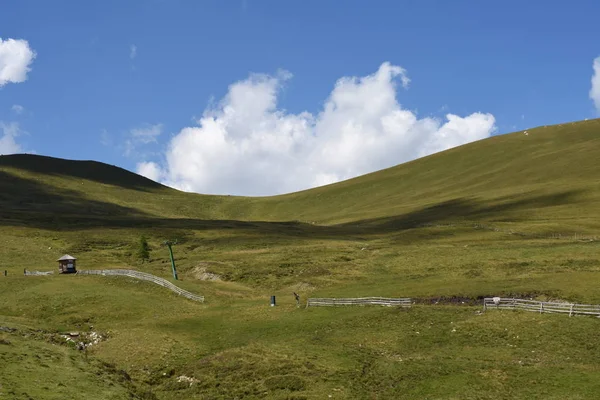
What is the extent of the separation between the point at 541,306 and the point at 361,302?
16995 mm

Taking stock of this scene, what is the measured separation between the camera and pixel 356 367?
37344mm

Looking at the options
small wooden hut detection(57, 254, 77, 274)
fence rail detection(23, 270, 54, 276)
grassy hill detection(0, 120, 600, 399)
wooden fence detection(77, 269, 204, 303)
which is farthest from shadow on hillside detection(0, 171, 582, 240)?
small wooden hut detection(57, 254, 77, 274)

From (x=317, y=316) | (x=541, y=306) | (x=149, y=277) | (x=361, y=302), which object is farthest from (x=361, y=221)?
(x=541, y=306)

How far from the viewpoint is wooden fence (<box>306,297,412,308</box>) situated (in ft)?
172

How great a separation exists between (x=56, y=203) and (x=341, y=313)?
6657 inches

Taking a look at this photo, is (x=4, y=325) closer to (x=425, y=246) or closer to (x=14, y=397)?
(x=14, y=397)

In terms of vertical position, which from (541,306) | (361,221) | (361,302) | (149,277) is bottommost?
(361,302)

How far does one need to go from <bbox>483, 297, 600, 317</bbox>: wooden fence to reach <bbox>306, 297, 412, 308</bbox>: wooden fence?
7.67 meters

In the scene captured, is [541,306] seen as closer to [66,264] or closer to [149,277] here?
[149,277]

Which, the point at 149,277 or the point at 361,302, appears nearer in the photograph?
the point at 361,302

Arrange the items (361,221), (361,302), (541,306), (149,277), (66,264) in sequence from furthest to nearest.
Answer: (361,221) → (66,264) → (149,277) → (361,302) → (541,306)

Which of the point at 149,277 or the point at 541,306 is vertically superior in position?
the point at 149,277

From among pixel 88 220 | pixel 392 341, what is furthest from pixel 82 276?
pixel 88 220

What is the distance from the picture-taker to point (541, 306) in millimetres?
44938
